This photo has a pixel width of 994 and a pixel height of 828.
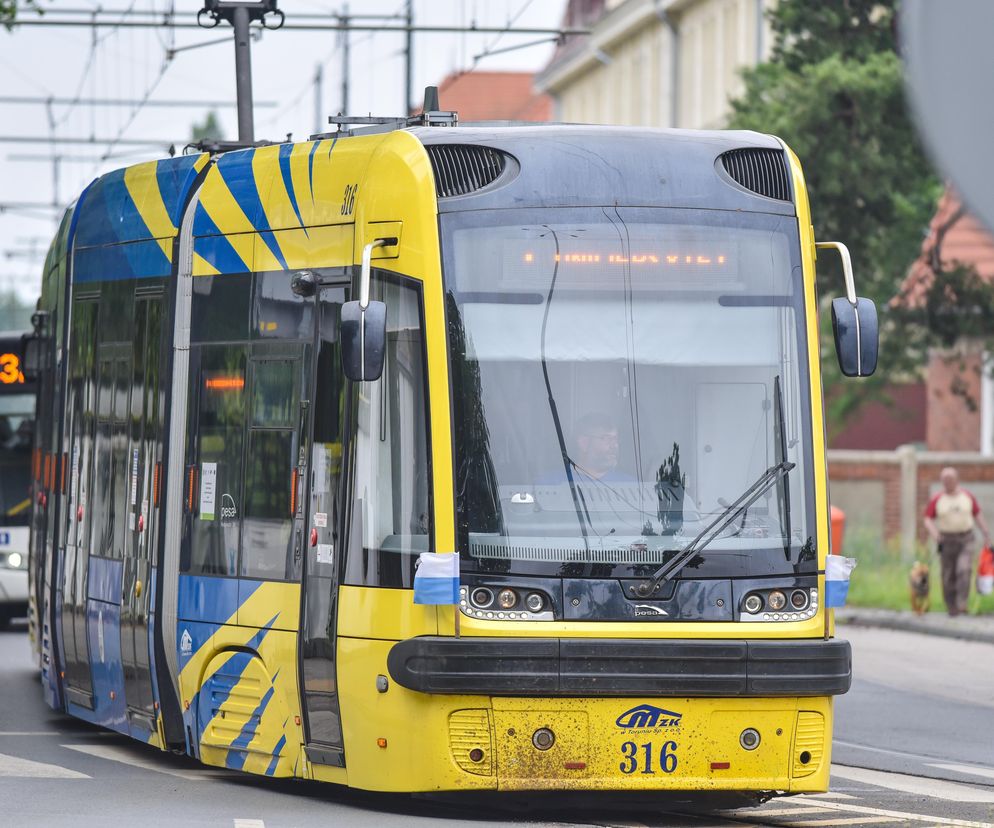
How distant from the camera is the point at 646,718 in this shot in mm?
8523

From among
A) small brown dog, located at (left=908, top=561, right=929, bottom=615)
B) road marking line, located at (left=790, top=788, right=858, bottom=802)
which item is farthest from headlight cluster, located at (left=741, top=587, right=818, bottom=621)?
small brown dog, located at (left=908, top=561, right=929, bottom=615)

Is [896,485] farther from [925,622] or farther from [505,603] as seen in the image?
[505,603]

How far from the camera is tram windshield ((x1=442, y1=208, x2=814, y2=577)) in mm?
8625

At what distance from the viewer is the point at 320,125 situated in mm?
43000

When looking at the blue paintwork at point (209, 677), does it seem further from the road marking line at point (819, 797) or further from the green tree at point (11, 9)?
the green tree at point (11, 9)

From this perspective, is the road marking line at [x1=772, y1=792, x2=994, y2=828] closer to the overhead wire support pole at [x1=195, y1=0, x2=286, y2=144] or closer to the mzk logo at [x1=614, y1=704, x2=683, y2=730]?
the mzk logo at [x1=614, y1=704, x2=683, y2=730]

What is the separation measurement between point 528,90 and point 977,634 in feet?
235

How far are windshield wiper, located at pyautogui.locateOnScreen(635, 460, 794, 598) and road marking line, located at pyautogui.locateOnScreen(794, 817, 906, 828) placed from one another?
130 cm

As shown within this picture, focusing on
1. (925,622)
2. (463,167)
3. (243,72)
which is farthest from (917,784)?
(925,622)

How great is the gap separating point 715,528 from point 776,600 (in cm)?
39

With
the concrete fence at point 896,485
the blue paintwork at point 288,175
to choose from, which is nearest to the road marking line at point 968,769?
the blue paintwork at point 288,175

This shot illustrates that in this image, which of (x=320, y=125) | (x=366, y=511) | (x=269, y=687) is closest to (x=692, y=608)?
(x=366, y=511)

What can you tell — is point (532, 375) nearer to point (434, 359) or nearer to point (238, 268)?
point (434, 359)

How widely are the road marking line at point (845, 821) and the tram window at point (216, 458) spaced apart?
283 centimetres
